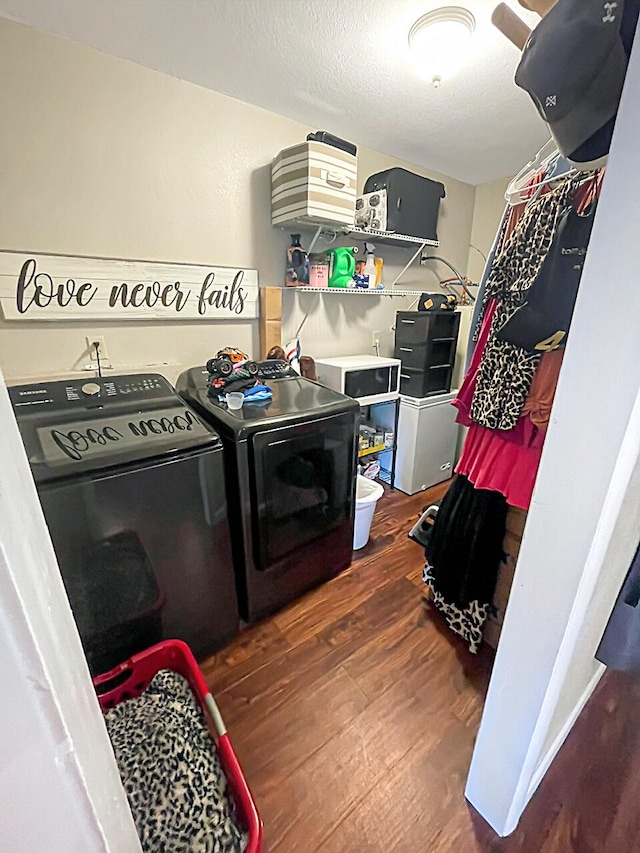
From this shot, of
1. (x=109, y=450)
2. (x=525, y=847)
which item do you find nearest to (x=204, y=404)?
(x=109, y=450)

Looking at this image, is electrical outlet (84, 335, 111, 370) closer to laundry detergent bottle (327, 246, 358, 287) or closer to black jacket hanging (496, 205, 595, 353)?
laundry detergent bottle (327, 246, 358, 287)

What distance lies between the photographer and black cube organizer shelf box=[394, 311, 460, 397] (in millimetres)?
2342

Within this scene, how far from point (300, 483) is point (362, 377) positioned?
1008 mm

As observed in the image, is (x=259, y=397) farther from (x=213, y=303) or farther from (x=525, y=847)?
(x=525, y=847)

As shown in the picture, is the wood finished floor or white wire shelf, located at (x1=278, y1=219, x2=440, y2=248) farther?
white wire shelf, located at (x1=278, y1=219, x2=440, y2=248)

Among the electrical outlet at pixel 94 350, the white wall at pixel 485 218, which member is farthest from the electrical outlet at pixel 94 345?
the white wall at pixel 485 218

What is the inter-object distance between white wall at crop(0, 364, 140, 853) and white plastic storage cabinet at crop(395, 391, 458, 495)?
7.28ft

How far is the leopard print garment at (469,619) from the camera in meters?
1.44

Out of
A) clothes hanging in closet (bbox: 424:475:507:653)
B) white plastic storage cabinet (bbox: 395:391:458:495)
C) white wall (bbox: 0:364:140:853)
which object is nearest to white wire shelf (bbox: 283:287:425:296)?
white plastic storage cabinet (bbox: 395:391:458:495)

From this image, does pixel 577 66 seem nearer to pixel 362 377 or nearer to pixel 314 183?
pixel 314 183

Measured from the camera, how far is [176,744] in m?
0.90

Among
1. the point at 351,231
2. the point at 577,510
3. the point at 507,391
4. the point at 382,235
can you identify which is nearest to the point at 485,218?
the point at 382,235

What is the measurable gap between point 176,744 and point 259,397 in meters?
1.13

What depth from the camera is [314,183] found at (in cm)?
174
